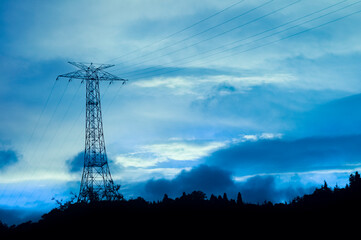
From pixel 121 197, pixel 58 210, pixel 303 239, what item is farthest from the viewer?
pixel 58 210

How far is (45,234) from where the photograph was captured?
65.5 m

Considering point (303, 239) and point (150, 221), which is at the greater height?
point (150, 221)

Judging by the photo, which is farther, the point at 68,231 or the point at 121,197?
the point at 121,197

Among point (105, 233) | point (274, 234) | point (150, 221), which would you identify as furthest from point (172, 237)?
point (274, 234)

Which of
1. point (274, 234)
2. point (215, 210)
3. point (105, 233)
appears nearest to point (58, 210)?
point (105, 233)

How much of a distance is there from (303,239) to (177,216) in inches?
855

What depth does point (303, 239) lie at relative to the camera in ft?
179

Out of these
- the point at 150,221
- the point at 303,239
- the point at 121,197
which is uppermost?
the point at 121,197

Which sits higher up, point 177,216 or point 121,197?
point 121,197

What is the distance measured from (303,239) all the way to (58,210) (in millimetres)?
51825

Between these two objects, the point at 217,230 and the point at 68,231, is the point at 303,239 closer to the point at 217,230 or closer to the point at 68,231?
the point at 217,230

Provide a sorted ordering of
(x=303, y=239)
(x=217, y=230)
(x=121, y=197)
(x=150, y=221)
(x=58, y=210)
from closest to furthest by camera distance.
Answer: (x=303, y=239) < (x=217, y=230) < (x=150, y=221) < (x=121, y=197) < (x=58, y=210)

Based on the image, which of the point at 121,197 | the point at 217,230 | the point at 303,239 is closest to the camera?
the point at 303,239

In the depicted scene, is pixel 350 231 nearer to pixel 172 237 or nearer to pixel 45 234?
pixel 172 237
